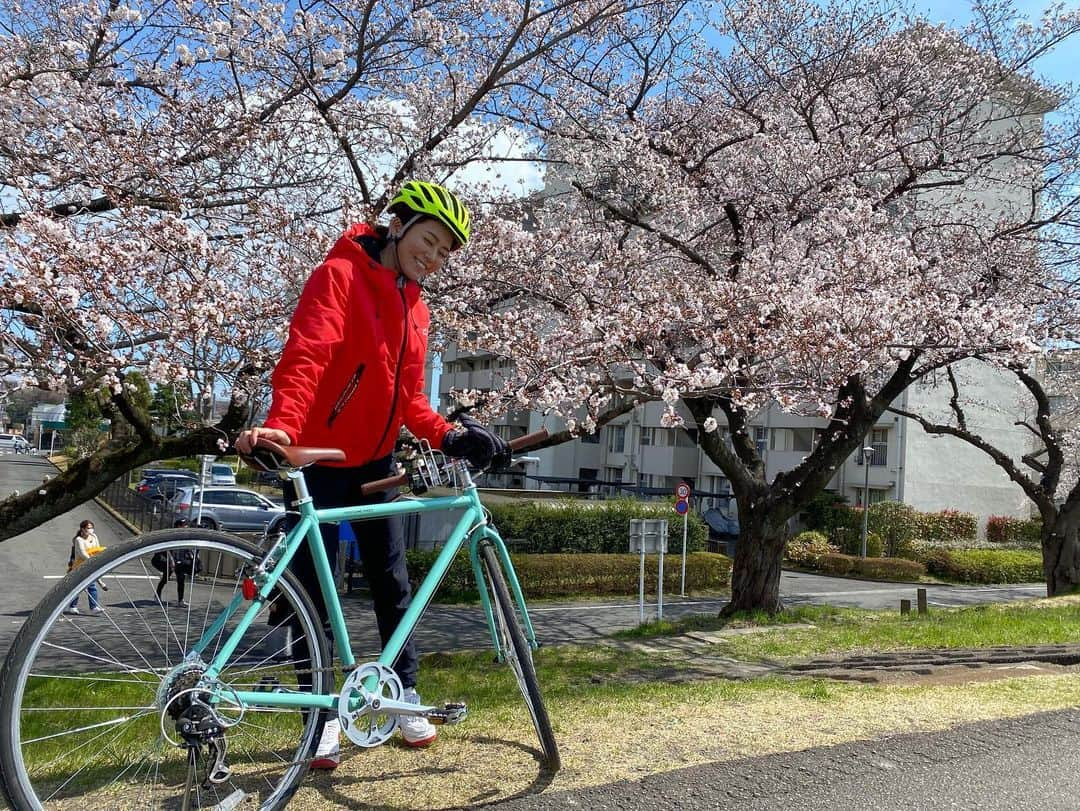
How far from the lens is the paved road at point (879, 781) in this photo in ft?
8.48

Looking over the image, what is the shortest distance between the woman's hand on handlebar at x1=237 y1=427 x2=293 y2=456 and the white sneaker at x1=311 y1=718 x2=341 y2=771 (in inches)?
39.0

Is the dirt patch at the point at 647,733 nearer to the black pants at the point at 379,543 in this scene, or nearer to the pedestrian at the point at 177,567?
the black pants at the point at 379,543

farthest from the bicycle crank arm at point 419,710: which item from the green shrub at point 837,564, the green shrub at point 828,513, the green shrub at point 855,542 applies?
the green shrub at point 828,513

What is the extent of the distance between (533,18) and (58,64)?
3854mm

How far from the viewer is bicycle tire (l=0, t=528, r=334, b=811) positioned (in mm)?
2113

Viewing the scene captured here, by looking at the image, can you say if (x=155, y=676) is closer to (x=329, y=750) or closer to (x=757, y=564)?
(x=329, y=750)

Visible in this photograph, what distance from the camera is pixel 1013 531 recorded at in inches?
1410

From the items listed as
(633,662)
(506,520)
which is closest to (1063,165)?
(633,662)

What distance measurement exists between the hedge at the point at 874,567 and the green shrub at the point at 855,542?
1.74m

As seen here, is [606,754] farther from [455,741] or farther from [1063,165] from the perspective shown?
[1063,165]

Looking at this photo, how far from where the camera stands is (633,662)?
895 cm

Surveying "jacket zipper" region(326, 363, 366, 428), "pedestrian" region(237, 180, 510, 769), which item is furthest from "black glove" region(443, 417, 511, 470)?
"jacket zipper" region(326, 363, 366, 428)

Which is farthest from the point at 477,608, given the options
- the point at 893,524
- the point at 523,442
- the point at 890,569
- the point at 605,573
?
the point at 893,524

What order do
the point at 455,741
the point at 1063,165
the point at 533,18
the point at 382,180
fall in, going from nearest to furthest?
1. the point at 455,741
2. the point at 533,18
3. the point at 382,180
4. the point at 1063,165
